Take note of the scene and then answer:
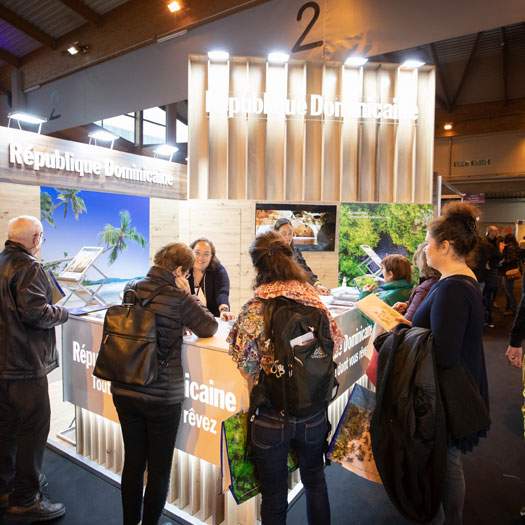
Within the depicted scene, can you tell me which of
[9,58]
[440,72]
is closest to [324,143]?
[9,58]

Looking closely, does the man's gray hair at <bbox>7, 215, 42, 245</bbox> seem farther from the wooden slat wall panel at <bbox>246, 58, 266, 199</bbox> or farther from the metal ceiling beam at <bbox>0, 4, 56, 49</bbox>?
the metal ceiling beam at <bbox>0, 4, 56, 49</bbox>

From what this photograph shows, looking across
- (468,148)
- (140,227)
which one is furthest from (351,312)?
(468,148)

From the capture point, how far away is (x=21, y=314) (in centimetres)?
204

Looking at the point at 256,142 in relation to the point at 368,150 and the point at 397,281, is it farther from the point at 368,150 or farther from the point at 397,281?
the point at 397,281

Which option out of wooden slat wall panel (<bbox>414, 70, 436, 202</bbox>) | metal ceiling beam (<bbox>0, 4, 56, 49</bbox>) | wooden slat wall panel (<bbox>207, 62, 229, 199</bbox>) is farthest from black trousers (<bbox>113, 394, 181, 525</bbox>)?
metal ceiling beam (<bbox>0, 4, 56, 49</bbox>)

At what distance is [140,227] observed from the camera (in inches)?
291

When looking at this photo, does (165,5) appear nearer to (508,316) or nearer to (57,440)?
(57,440)

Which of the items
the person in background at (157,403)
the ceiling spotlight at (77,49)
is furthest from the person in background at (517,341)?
the ceiling spotlight at (77,49)

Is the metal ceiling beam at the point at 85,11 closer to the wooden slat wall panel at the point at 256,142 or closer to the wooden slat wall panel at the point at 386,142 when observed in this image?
the wooden slat wall panel at the point at 256,142

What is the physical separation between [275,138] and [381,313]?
2870 millimetres

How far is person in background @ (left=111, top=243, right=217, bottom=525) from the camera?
172 centimetres

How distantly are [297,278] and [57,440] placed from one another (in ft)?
8.01

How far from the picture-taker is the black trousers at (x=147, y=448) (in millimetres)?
1741

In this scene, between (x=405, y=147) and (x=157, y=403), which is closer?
(x=157, y=403)
